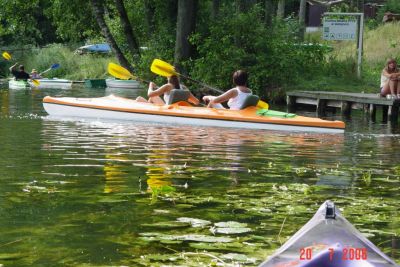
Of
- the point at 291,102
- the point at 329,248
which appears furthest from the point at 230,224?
the point at 291,102

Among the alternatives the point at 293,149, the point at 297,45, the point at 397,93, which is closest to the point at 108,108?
the point at 293,149

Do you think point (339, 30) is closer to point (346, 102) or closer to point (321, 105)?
point (321, 105)

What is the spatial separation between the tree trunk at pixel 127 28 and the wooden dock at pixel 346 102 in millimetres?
7058

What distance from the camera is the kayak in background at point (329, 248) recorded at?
3.45m

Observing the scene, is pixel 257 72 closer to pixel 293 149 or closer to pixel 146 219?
pixel 293 149

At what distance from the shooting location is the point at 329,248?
349cm

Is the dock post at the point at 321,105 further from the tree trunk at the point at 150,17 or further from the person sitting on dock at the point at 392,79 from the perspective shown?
the tree trunk at the point at 150,17

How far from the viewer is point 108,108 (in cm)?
1753

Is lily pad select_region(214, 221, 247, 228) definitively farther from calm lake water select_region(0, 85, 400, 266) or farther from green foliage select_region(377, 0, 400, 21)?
green foliage select_region(377, 0, 400, 21)

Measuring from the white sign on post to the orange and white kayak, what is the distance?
975 cm

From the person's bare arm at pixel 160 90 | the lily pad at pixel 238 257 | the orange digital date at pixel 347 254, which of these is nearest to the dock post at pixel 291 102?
the person's bare arm at pixel 160 90

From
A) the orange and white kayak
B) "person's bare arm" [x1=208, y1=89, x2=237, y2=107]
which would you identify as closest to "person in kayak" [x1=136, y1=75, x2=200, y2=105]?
the orange and white kayak

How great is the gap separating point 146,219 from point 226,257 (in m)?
1.48

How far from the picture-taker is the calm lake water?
591 cm
